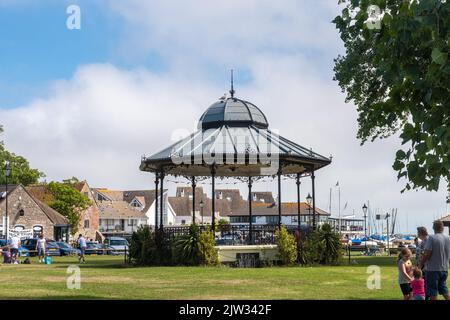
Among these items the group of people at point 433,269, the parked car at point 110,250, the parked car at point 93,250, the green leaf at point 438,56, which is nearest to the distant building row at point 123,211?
the parked car at point 110,250

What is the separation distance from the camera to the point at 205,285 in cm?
1833

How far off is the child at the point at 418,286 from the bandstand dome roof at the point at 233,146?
578 inches

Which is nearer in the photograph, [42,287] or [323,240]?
[42,287]

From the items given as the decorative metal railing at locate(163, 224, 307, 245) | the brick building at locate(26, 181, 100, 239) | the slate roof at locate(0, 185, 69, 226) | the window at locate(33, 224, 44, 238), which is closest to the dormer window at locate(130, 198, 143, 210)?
the brick building at locate(26, 181, 100, 239)

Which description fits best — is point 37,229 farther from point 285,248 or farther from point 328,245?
point 328,245

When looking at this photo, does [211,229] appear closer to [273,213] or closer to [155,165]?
[155,165]

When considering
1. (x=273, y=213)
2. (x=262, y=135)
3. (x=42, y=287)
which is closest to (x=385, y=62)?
(x=42, y=287)

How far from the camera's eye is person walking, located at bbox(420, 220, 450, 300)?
12.3 m

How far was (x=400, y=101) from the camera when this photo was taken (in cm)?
879

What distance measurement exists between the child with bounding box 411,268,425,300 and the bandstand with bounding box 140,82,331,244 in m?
14.7

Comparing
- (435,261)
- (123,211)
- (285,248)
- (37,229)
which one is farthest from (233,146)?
(123,211)

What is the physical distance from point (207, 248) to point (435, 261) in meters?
15.0

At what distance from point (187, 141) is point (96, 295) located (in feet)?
46.0

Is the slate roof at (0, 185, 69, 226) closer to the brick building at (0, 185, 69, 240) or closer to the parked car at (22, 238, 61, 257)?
the brick building at (0, 185, 69, 240)
